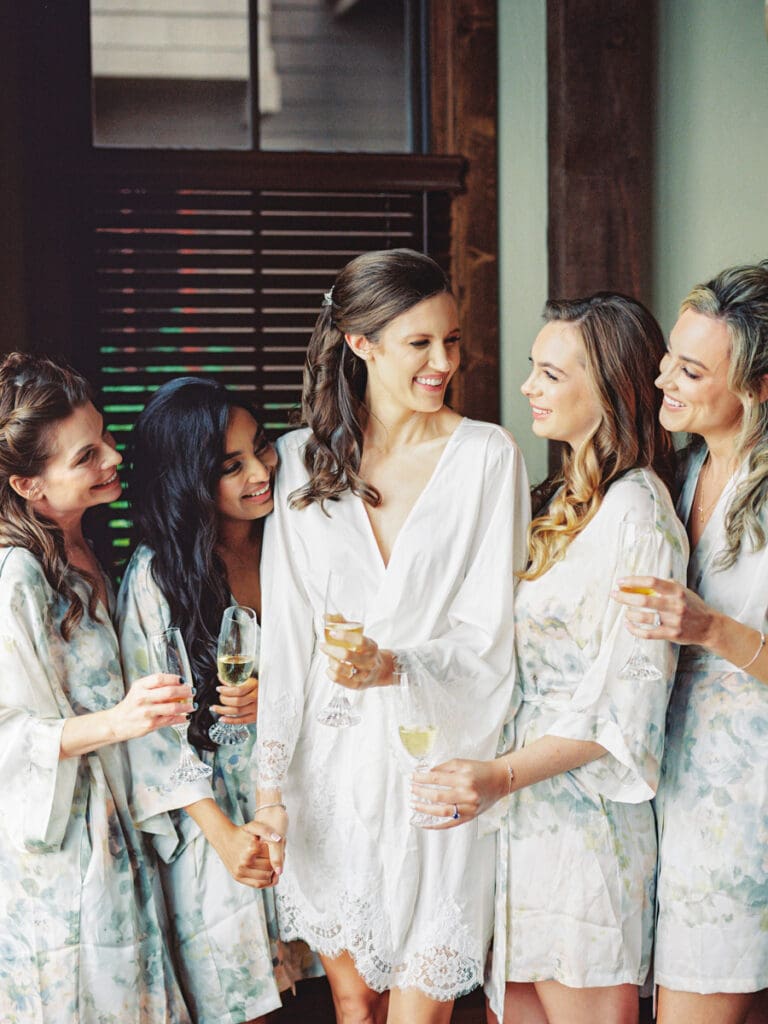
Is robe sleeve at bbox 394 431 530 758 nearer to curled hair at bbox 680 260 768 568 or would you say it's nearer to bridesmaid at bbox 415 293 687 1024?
bridesmaid at bbox 415 293 687 1024

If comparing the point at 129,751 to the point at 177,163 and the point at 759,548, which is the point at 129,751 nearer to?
the point at 759,548

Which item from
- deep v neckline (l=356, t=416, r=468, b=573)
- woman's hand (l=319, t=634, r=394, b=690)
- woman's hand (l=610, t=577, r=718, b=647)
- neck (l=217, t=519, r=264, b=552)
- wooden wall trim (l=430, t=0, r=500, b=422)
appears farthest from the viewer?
wooden wall trim (l=430, t=0, r=500, b=422)

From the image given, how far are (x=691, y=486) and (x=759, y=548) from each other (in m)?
0.25

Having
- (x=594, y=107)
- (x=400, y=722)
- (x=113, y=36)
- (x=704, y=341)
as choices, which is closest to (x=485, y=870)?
(x=400, y=722)

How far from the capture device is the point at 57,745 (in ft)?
7.45

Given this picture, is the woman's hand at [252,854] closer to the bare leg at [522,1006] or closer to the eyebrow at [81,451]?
the bare leg at [522,1006]

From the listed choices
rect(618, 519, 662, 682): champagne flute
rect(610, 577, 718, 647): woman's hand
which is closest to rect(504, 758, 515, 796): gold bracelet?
rect(618, 519, 662, 682): champagne flute

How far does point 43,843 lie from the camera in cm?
230

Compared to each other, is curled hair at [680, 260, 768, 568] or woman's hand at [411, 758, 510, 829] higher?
curled hair at [680, 260, 768, 568]

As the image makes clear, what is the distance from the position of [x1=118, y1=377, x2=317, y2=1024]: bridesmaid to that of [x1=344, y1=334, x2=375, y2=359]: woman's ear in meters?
0.29

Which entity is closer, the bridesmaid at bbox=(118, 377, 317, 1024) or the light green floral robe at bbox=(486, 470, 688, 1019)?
the light green floral robe at bbox=(486, 470, 688, 1019)

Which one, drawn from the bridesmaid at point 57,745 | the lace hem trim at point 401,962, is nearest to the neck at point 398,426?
the bridesmaid at point 57,745

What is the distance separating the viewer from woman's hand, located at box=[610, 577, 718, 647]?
205 cm

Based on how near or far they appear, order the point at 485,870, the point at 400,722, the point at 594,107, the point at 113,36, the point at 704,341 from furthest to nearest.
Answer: the point at 113,36 → the point at 594,107 → the point at 485,870 → the point at 704,341 → the point at 400,722
